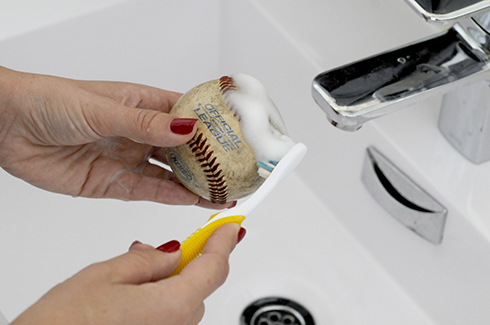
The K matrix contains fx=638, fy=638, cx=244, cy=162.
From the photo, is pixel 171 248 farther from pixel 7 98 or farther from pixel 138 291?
pixel 7 98

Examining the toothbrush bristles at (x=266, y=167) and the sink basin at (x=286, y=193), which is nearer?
the toothbrush bristles at (x=266, y=167)

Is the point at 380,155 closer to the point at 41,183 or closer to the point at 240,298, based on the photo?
the point at 240,298

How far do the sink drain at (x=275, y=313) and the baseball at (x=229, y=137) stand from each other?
0.23 metres

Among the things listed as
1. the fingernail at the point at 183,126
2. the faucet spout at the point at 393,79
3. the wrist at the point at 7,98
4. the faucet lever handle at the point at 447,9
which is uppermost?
the wrist at the point at 7,98

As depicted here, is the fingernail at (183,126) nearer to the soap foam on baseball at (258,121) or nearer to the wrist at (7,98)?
the soap foam on baseball at (258,121)

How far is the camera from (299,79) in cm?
94

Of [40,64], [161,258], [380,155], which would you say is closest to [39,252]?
[40,64]

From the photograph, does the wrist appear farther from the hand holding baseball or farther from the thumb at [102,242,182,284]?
the thumb at [102,242,182,284]

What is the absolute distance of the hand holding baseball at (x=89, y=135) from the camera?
69 cm

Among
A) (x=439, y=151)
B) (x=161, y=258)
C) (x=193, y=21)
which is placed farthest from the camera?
(x=193, y=21)

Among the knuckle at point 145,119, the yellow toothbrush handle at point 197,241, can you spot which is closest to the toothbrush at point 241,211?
the yellow toothbrush handle at point 197,241

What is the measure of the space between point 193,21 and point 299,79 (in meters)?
0.22

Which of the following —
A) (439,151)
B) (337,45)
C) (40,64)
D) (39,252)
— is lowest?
(439,151)

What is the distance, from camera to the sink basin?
2.66 feet
